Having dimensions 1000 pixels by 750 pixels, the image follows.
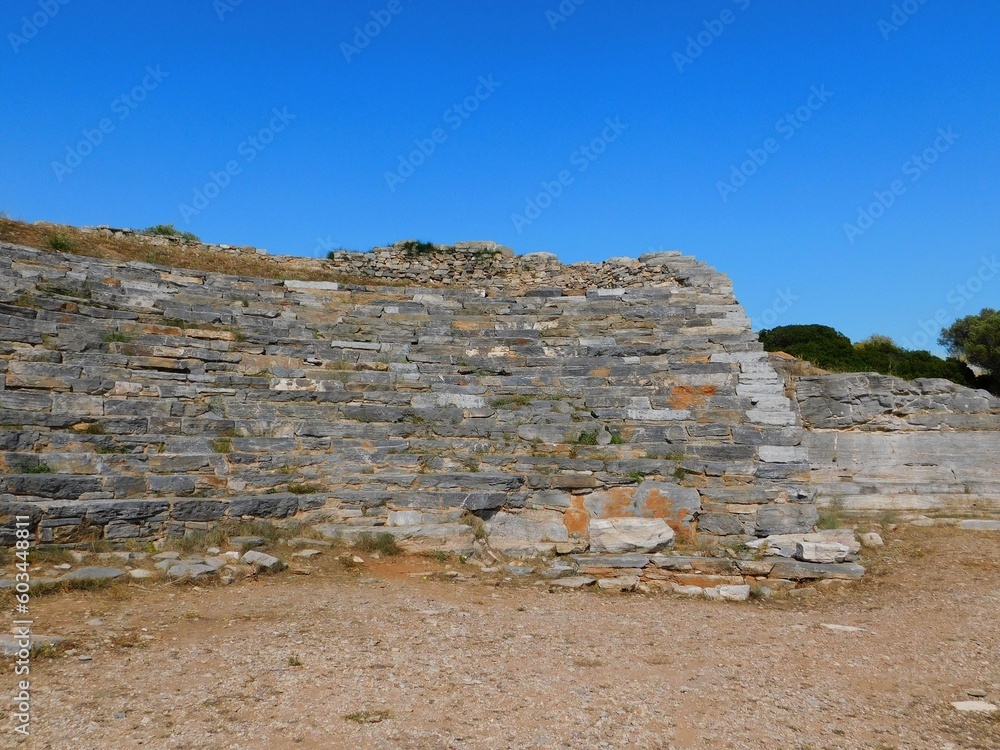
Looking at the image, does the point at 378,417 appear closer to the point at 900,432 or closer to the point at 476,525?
the point at 476,525

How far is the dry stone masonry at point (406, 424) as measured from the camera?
7.84 meters

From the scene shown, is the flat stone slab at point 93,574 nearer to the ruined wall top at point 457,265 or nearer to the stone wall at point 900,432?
the stone wall at point 900,432

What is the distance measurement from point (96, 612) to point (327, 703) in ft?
9.22

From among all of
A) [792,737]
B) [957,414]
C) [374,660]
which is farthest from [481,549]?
[957,414]

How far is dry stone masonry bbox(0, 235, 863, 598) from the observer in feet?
25.7

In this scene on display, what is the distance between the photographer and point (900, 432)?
11.5 meters

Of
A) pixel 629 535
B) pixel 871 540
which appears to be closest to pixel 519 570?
pixel 629 535

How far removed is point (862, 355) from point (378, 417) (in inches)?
742

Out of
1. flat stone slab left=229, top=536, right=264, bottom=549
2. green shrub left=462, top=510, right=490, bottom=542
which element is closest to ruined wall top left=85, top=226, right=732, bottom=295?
green shrub left=462, top=510, right=490, bottom=542

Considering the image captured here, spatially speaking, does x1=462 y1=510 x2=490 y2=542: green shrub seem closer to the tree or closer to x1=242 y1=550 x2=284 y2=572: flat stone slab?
x1=242 y1=550 x2=284 y2=572: flat stone slab

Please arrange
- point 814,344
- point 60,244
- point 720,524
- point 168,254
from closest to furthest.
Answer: point 720,524 → point 60,244 → point 168,254 → point 814,344

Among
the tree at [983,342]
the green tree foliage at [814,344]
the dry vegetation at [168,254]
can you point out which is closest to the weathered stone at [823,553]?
the dry vegetation at [168,254]

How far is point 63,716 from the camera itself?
149 inches

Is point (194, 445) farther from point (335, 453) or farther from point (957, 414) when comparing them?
point (957, 414)
